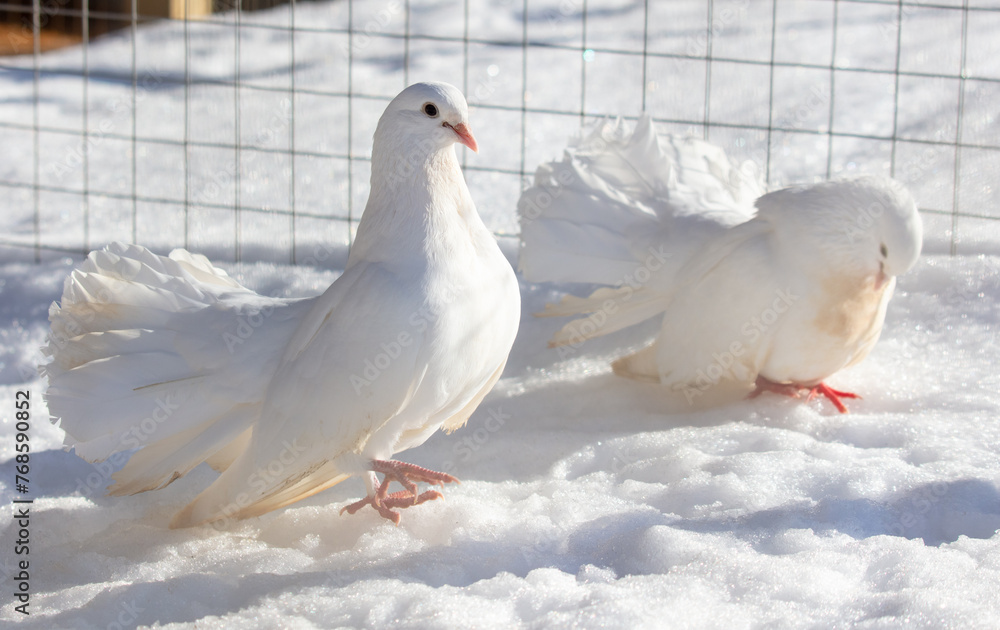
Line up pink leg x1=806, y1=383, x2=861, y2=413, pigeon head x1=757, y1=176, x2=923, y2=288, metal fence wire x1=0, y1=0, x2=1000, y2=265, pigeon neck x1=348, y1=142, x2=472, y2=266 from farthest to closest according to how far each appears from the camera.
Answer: metal fence wire x1=0, y1=0, x2=1000, y2=265 < pink leg x1=806, y1=383, x2=861, y2=413 < pigeon head x1=757, y1=176, x2=923, y2=288 < pigeon neck x1=348, y1=142, x2=472, y2=266

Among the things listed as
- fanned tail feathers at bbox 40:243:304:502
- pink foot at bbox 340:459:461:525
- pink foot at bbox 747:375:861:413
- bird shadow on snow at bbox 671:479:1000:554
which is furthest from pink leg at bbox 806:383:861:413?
fanned tail feathers at bbox 40:243:304:502

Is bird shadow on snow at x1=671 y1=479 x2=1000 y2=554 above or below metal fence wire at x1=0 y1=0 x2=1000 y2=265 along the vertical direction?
below

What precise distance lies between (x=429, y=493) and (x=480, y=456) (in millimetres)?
627

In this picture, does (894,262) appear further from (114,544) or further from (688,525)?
(114,544)

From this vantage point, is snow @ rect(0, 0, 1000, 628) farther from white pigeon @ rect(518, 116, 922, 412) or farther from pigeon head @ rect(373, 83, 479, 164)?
pigeon head @ rect(373, 83, 479, 164)

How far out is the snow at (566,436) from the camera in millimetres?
2090

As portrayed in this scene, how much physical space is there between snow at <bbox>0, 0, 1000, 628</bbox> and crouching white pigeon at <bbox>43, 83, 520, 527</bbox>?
0.23 m

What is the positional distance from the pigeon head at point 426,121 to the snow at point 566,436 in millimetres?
1043

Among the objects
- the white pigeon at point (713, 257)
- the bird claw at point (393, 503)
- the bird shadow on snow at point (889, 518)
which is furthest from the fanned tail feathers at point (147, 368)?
the white pigeon at point (713, 257)

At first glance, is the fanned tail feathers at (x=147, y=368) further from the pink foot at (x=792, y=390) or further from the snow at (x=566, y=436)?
the pink foot at (x=792, y=390)

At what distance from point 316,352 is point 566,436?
114 cm

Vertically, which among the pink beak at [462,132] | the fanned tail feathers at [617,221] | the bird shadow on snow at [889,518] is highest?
the pink beak at [462,132]

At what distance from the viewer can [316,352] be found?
7.93ft

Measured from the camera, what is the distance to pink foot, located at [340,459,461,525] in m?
2.48
